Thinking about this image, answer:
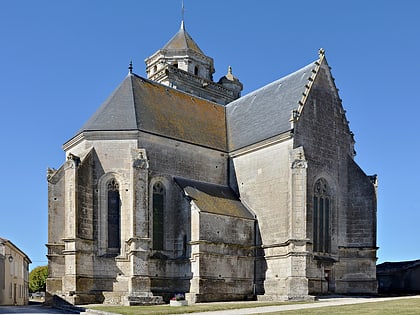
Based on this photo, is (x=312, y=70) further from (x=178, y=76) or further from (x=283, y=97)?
(x=178, y=76)

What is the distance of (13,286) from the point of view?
36719 millimetres

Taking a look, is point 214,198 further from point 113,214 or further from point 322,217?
point 322,217

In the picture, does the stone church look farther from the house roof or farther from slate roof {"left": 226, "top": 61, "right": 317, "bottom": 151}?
the house roof

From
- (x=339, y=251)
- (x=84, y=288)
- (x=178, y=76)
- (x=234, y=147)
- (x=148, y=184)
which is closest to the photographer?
(x=84, y=288)

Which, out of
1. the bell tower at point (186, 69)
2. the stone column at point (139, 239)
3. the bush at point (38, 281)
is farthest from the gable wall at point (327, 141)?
the bush at point (38, 281)

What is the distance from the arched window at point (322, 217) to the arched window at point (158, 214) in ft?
28.3

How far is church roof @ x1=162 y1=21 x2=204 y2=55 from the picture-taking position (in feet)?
145

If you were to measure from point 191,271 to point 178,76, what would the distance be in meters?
19.5

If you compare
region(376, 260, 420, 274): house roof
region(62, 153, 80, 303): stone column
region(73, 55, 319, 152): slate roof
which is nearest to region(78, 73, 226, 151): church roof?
region(73, 55, 319, 152): slate roof

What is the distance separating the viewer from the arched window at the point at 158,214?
2770cm

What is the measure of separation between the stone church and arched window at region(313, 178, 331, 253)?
0.07 m

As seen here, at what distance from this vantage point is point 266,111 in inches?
1252

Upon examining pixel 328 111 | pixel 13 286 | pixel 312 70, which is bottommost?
pixel 13 286

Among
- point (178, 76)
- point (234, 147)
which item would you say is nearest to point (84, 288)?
point (234, 147)
